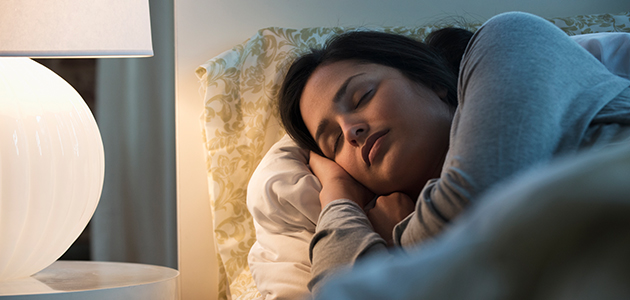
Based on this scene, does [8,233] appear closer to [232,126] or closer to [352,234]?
[352,234]

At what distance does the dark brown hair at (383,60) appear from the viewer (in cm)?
102

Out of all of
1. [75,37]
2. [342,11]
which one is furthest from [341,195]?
[342,11]

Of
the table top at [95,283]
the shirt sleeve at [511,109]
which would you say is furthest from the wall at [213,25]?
the shirt sleeve at [511,109]

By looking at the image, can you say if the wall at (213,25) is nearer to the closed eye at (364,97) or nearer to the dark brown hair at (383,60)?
the dark brown hair at (383,60)

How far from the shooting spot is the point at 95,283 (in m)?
0.86

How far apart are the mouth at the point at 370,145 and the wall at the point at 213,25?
755 mm

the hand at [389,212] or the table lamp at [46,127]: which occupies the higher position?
the table lamp at [46,127]

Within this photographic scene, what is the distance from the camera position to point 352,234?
2.25 ft

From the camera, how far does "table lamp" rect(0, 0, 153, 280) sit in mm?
759

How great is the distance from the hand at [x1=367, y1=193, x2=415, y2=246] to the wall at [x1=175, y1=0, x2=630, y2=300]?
2.48 ft

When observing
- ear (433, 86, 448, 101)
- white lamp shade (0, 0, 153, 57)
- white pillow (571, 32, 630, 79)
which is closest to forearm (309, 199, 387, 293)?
ear (433, 86, 448, 101)

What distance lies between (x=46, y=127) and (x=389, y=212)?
630 millimetres

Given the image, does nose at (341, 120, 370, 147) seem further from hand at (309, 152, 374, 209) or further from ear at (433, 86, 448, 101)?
ear at (433, 86, 448, 101)

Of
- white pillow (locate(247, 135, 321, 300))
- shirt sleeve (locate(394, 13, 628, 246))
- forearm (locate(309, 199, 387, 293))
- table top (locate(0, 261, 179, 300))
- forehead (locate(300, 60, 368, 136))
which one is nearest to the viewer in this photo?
shirt sleeve (locate(394, 13, 628, 246))
